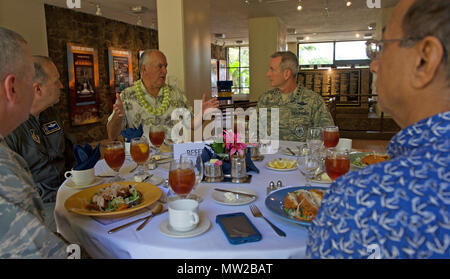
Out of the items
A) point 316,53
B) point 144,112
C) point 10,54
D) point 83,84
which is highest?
point 316,53

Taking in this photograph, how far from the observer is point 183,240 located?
1141mm

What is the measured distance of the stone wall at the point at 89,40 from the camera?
7520 mm

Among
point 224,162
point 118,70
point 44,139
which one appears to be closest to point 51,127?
point 44,139

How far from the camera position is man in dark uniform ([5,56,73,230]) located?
2113mm

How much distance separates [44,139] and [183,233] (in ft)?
5.37

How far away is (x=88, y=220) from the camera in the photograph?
134 cm

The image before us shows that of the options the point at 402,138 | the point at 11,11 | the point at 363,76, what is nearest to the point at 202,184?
the point at 402,138

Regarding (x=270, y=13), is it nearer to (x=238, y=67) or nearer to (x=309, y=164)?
(x=309, y=164)

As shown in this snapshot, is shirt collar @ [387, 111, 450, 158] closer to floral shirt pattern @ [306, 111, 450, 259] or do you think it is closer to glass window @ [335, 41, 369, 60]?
floral shirt pattern @ [306, 111, 450, 259]

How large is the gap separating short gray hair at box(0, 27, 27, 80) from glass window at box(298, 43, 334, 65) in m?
18.8

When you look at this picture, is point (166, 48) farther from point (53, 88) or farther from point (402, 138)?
point (402, 138)

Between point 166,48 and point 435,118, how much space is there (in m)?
4.38
